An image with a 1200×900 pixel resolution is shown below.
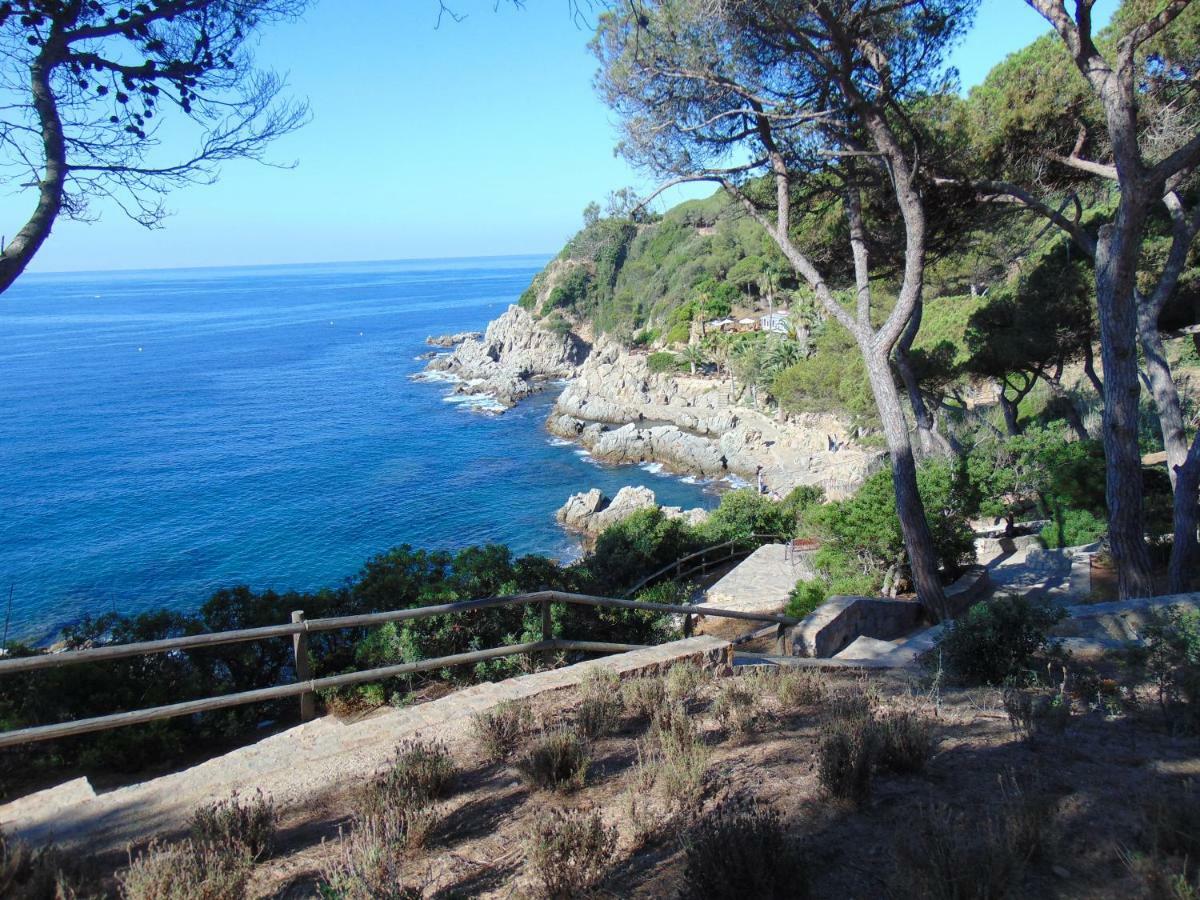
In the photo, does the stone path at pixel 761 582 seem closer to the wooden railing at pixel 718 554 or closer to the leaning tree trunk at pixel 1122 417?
the wooden railing at pixel 718 554

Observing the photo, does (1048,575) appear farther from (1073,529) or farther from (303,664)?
(303,664)

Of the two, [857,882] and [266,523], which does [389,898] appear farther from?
[266,523]

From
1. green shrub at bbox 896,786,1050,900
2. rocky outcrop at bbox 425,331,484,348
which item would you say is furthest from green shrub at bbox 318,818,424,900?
rocky outcrop at bbox 425,331,484,348

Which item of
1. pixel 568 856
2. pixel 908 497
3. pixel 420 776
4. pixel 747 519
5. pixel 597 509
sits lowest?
pixel 597 509

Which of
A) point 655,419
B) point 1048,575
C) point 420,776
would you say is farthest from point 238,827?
point 655,419

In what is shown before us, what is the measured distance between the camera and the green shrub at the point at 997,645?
203 inches

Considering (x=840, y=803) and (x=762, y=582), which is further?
(x=762, y=582)

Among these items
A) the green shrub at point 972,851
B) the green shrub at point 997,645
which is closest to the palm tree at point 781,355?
the green shrub at point 997,645

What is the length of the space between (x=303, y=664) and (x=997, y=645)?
15.5ft

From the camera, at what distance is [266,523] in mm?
32688

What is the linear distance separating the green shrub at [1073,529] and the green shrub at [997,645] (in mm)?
9449

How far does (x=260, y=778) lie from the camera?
3.95 metres

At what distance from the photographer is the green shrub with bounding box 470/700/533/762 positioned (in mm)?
4180

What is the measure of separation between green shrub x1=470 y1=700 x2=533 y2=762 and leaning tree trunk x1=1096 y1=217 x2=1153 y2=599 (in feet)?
24.1
